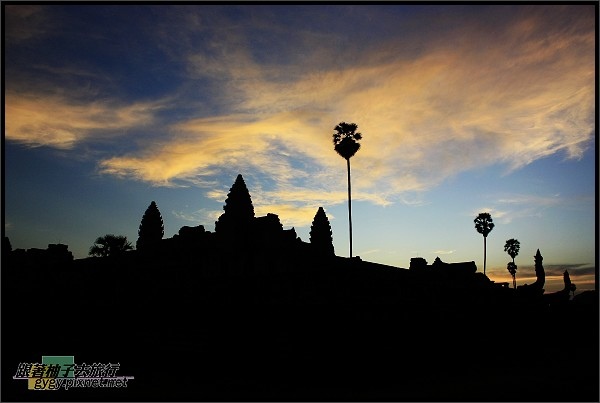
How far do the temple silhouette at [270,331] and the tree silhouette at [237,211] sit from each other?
0.07 meters

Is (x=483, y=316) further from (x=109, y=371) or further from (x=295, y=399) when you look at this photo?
(x=109, y=371)

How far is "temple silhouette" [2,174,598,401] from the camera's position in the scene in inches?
596

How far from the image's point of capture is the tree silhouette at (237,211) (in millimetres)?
25047

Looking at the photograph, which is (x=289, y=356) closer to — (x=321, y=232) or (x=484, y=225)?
(x=321, y=232)

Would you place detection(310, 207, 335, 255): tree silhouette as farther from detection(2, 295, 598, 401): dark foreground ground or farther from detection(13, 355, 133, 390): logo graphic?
detection(13, 355, 133, 390): logo graphic

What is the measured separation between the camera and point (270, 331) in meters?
16.9

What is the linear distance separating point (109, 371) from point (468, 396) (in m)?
14.6

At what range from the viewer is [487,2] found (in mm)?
11328

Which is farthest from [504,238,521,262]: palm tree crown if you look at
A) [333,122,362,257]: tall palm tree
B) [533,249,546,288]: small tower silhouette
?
[333,122,362,257]: tall palm tree

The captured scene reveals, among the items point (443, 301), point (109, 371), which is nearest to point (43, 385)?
point (109, 371)

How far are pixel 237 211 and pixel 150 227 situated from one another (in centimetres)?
2116

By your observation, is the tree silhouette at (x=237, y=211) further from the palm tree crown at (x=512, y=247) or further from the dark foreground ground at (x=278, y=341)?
the palm tree crown at (x=512, y=247)

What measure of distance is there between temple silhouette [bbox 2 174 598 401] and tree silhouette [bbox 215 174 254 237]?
72 millimetres

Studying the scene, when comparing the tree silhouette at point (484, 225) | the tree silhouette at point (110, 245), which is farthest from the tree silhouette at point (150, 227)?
the tree silhouette at point (484, 225)
